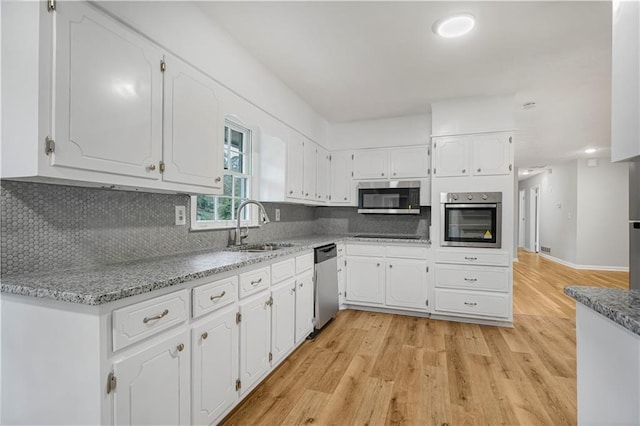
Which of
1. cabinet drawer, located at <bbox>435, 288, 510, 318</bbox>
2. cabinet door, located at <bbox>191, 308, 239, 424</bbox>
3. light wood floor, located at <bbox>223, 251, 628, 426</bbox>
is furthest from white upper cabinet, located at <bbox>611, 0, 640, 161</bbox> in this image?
cabinet drawer, located at <bbox>435, 288, 510, 318</bbox>

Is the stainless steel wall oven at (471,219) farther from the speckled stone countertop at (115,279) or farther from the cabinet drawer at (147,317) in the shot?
the cabinet drawer at (147,317)

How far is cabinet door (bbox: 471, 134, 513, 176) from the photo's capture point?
3.41 m

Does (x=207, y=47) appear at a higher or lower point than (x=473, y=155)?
higher

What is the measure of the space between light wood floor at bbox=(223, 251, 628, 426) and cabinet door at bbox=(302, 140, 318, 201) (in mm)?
1493

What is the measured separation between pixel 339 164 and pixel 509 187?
6.66 feet

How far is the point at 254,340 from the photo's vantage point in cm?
208

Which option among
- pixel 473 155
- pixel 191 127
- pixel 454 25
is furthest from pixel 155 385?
pixel 473 155

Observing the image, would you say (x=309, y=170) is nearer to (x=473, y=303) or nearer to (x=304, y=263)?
(x=304, y=263)

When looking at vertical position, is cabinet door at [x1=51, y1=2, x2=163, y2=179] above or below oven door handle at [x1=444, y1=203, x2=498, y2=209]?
above

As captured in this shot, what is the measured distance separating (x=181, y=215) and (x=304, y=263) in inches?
Result: 44.2

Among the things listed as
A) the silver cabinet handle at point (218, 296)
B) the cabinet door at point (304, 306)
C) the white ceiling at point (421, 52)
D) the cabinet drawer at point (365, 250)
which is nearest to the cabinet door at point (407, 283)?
the cabinet drawer at point (365, 250)

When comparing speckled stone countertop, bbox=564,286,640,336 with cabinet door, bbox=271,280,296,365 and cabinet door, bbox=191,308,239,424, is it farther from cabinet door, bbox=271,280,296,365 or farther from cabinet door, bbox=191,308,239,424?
cabinet door, bbox=271,280,296,365

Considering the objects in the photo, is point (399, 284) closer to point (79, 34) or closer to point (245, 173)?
point (245, 173)

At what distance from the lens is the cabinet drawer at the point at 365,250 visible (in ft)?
12.6
